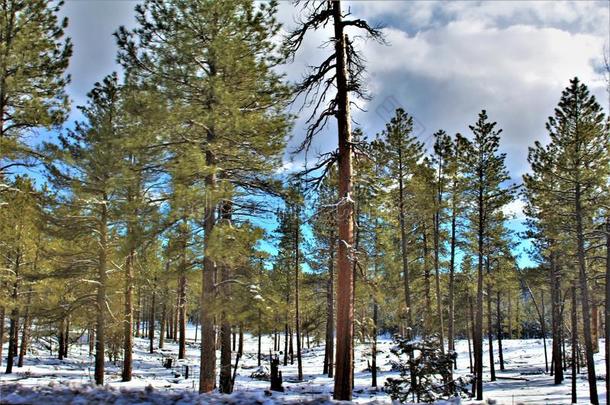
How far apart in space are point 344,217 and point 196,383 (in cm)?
1426

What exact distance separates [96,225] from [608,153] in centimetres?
2077

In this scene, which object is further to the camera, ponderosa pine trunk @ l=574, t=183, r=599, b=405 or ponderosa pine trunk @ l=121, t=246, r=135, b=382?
ponderosa pine trunk @ l=121, t=246, r=135, b=382

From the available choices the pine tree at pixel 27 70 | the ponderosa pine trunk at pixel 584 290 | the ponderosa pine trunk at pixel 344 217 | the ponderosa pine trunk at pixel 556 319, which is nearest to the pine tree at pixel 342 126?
the ponderosa pine trunk at pixel 344 217

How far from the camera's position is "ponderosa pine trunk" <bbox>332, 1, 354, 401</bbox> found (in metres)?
9.59

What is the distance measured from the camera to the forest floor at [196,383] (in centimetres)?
634

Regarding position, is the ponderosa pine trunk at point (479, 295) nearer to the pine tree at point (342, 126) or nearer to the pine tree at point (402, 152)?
the pine tree at point (402, 152)

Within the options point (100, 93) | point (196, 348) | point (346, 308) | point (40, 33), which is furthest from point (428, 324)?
point (196, 348)

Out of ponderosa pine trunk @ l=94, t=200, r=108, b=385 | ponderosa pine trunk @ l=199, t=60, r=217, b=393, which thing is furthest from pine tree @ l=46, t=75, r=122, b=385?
ponderosa pine trunk @ l=199, t=60, r=217, b=393

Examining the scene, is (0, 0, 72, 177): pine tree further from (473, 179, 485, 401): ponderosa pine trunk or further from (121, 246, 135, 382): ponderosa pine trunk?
(473, 179, 485, 401): ponderosa pine trunk

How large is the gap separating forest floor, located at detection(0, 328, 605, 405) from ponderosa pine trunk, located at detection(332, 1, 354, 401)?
1.58m

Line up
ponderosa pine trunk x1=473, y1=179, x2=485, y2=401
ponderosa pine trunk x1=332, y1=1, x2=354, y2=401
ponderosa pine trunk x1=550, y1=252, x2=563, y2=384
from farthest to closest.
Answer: ponderosa pine trunk x1=550, y1=252, x2=563, y2=384 → ponderosa pine trunk x1=473, y1=179, x2=485, y2=401 → ponderosa pine trunk x1=332, y1=1, x2=354, y2=401

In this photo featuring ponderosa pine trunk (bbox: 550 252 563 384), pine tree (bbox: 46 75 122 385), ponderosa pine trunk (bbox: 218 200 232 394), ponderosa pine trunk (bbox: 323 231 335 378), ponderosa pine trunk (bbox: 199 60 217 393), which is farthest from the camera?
ponderosa pine trunk (bbox: 550 252 563 384)

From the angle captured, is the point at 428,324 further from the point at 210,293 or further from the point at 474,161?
the point at 210,293

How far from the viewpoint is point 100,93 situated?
1805cm
